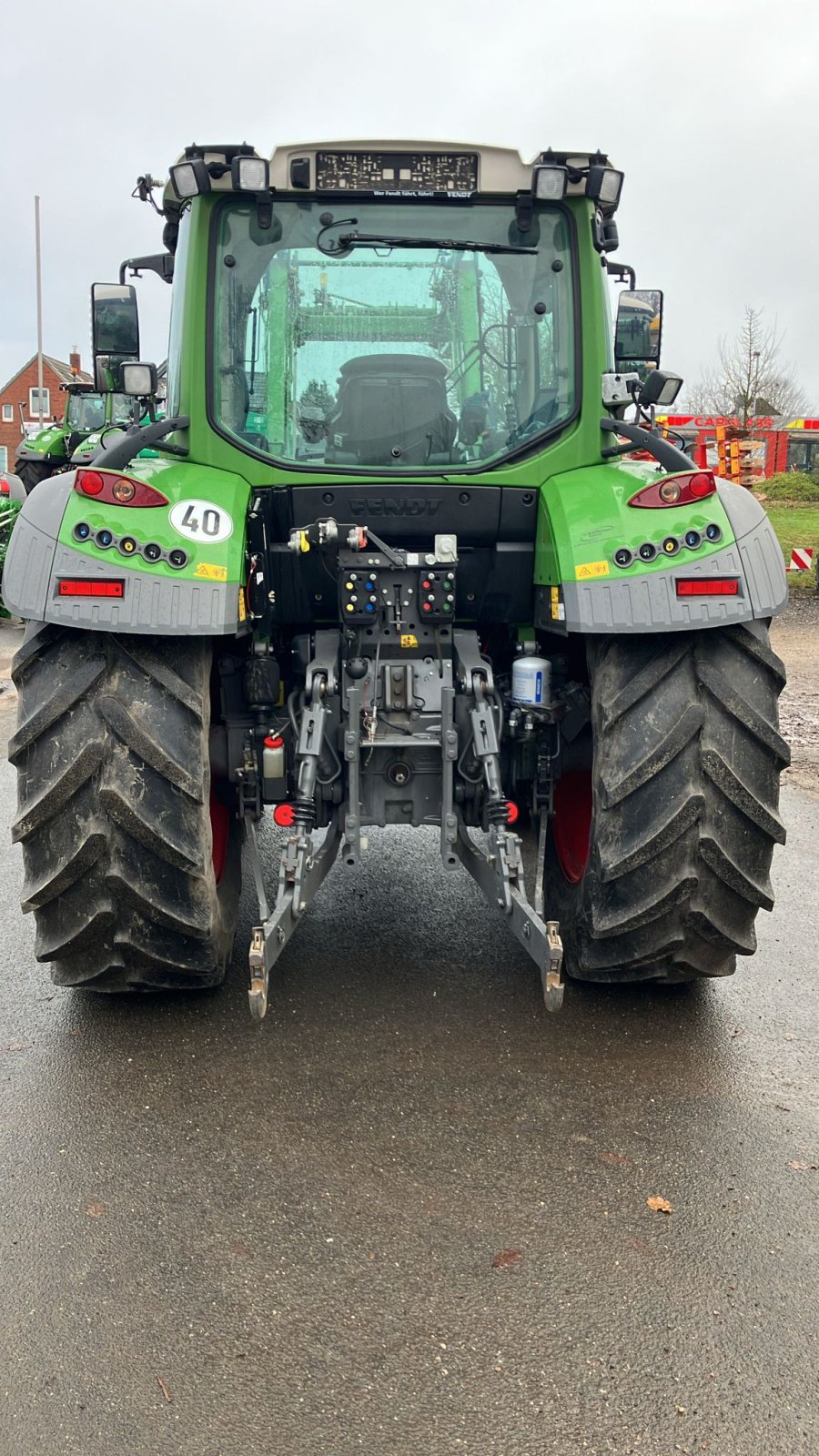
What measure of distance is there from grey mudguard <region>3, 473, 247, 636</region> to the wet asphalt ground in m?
1.37

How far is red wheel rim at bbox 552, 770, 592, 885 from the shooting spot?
14.1 ft

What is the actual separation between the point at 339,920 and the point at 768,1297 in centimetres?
259

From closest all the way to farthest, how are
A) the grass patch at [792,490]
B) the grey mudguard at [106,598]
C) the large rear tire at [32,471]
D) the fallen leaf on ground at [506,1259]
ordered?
the fallen leaf on ground at [506,1259] < the grey mudguard at [106,598] < the large rear tire at [32,471] < the grass patch at [792,490]

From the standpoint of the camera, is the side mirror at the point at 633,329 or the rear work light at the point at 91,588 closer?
the rear work light at the point at 91,588

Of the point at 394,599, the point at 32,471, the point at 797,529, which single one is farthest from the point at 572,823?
the point at 797,529

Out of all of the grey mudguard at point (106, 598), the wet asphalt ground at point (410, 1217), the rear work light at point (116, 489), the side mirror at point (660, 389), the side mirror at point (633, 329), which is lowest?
the wet asphalt ground at point (410, 1217)

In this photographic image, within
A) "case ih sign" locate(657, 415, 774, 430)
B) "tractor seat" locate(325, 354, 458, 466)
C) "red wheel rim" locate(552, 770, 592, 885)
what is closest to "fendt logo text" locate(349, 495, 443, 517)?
"tractor seat" locate(325, 354, 458, 466)

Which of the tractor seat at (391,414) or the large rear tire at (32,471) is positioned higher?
the tractor seat at (391,414)

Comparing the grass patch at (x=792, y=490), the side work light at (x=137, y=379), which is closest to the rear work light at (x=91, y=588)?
the side work light at (x=137, y=379)

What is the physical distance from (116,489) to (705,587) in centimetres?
180

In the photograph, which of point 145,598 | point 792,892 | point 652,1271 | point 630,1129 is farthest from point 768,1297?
point 792,892

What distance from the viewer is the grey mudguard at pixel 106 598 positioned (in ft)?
10.9

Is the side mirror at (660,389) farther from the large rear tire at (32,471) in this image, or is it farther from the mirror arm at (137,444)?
the large rear tire at (32,471)

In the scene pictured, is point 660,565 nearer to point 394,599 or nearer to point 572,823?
point 394,599
